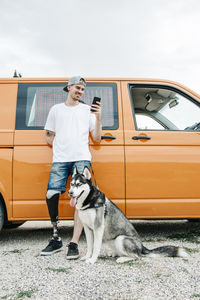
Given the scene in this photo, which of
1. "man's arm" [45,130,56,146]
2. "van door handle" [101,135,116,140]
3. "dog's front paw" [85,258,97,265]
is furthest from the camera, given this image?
"van door handle" [101,135,116,140]

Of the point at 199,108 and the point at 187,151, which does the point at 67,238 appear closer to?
the point at 187,151

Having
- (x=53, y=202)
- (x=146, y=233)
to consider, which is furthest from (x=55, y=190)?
(x=146, y=233)

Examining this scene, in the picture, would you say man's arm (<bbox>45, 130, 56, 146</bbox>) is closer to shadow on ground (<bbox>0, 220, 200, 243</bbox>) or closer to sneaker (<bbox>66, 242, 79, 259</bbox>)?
sneaker (<bbox>66, 242, 79, 259</bbox>)

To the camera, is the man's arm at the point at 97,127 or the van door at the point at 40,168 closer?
the man's arm at the point at 97,127

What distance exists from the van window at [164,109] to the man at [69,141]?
74 centimetres

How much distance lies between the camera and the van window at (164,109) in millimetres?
3869

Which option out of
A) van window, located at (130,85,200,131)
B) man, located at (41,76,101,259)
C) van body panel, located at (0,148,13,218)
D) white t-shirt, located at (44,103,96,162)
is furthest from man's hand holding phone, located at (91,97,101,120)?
van body panel, located at (0,148,13,218)

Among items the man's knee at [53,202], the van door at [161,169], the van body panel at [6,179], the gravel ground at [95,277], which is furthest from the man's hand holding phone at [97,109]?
the gravel ground at [95,277]

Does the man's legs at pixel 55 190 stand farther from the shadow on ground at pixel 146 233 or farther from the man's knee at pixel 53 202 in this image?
the shadow on ground at pixel 146 233

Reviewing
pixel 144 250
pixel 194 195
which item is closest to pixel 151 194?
pixel 194 195

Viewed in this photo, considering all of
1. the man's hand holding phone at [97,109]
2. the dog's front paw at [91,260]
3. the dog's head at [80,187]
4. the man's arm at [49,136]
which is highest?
the man's hand holding phone at [97,109]

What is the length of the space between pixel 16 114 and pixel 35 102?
0.29 m

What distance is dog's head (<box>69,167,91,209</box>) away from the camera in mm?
2928

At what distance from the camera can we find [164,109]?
13.4 ft
